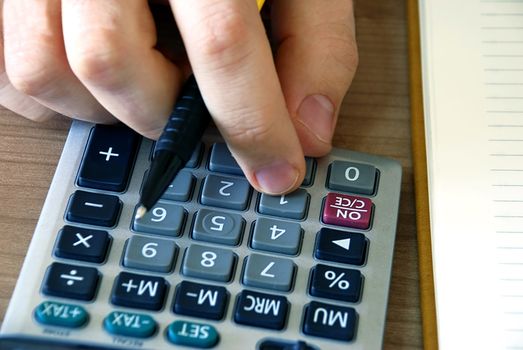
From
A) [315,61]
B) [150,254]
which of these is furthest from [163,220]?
[315,61]

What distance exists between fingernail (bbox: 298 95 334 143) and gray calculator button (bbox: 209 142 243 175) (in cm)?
4

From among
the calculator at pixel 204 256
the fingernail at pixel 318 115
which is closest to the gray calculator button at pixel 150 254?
the calculator at pixel 204 256

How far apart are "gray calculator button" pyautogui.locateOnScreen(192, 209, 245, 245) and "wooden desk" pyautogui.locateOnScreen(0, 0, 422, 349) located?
9 centimetres

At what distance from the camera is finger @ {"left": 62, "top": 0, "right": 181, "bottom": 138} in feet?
1.26

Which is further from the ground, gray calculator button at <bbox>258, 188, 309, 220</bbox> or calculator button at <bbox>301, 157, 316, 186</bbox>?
calculator button at <bbox>301, 157, 316, 186</bbox>

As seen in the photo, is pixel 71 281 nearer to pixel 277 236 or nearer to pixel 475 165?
pixel 277 236

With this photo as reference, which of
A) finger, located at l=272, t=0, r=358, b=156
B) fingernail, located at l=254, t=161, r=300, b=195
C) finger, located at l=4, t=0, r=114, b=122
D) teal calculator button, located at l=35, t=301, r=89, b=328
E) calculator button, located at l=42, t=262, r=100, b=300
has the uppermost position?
finger, located at l=272, t=0, r=358, b=156

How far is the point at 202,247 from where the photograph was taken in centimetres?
40

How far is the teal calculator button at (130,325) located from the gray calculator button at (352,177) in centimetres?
12

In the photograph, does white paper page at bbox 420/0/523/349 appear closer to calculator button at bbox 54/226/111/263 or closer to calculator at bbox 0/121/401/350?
calculator at bbox 0/121/401/350

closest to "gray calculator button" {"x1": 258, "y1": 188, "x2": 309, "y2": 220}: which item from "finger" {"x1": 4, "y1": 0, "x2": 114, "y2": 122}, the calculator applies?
the calculator

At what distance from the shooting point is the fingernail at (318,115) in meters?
0.44

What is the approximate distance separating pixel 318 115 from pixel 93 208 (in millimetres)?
134

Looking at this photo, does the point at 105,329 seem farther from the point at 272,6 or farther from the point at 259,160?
the point at 272,6
